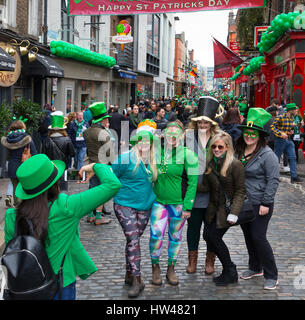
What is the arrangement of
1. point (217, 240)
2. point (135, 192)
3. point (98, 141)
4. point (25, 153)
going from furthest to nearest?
point (25, 153) < point (98, 141) < point (217, 240) < point (135, 192)

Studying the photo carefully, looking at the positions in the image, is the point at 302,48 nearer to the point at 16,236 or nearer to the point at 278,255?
the point at 278,255

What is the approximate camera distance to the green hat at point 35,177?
8.84ft

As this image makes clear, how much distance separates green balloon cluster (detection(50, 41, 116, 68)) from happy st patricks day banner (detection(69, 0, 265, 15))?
3844 mm

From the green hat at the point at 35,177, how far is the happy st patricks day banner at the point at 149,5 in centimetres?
1021

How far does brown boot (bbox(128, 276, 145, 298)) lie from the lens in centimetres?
454

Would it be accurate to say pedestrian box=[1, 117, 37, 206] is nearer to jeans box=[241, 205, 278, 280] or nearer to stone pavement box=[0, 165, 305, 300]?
stone pavement box=[0, 165, 305, 300]

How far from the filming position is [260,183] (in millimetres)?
4758

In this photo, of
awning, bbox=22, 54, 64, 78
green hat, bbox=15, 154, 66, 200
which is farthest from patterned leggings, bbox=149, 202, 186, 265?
awning, bbox=22, 54, 64, 78

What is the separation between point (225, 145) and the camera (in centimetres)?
473

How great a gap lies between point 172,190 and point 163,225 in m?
0.39

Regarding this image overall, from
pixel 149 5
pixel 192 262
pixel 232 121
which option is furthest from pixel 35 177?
pixel 149 5

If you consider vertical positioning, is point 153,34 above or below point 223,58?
above

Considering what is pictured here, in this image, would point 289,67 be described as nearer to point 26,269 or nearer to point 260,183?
point 260,183

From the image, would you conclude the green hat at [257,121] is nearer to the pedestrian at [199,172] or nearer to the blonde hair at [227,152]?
Answer: the blonde hair at [227,152]
